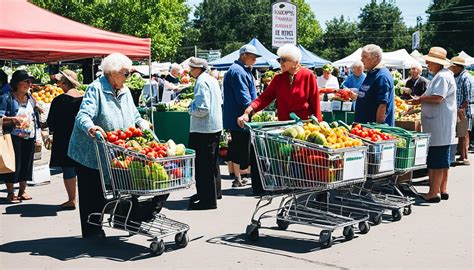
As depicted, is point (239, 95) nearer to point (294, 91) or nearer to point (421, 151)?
point (294, 91)

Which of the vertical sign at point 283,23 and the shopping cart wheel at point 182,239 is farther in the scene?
the vertical sign at point 283,23

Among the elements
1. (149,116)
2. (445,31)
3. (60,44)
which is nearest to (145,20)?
(445,31)

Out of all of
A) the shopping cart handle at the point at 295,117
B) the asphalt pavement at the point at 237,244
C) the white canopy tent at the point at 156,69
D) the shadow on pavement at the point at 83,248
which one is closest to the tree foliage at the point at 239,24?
the white canopy tent at the point at 156,69

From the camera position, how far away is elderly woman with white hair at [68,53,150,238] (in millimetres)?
6941

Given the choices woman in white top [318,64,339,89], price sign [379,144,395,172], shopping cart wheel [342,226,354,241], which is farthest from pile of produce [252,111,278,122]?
shopping cart wheel [342,226,354,241]

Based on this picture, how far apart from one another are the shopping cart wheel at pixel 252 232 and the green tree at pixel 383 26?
85329mm

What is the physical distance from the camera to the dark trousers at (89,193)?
7161 millimetres

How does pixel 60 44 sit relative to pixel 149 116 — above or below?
above

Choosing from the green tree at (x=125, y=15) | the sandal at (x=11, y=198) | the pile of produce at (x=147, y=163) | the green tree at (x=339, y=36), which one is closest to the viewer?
the pile of produce at (x=147, y=163)

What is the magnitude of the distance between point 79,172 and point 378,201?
3.69m

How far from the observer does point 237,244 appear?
7203 mm

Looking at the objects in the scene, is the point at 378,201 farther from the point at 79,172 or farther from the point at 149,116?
the point at 149,116

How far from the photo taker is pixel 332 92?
13.8 m

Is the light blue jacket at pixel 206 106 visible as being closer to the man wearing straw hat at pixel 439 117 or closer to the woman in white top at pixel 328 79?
the man wearing straw hat at pixel 439 117
